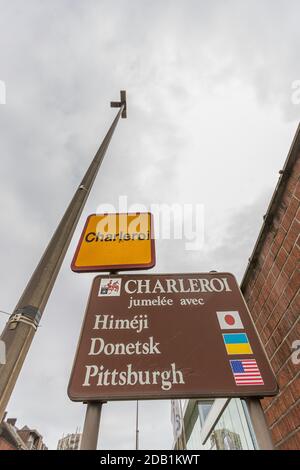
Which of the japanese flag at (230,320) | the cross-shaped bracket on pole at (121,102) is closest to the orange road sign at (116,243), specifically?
the japanese flag at (230,320)

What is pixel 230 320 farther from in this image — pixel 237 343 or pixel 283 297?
pixel 283 297

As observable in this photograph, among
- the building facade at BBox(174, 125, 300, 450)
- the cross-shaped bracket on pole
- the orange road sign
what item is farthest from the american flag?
the cross-shaped bracket on pole

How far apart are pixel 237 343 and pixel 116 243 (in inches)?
57.7

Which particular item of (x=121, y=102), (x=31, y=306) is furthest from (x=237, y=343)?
(x=121, y=102)

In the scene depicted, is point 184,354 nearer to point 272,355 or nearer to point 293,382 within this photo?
point 293,382

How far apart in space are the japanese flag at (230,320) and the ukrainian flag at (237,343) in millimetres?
49

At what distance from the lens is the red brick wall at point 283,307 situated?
204 cm

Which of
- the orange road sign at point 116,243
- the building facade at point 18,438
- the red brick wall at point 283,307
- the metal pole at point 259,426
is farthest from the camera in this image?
the building facade at point 18,438

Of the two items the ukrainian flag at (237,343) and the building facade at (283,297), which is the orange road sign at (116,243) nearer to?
the ukrainian flag at (237,343)

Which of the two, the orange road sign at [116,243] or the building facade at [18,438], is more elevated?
the building facade at [18,438]

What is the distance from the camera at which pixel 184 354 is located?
1403 mm

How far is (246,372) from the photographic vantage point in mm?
1309

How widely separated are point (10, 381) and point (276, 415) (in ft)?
7.95
